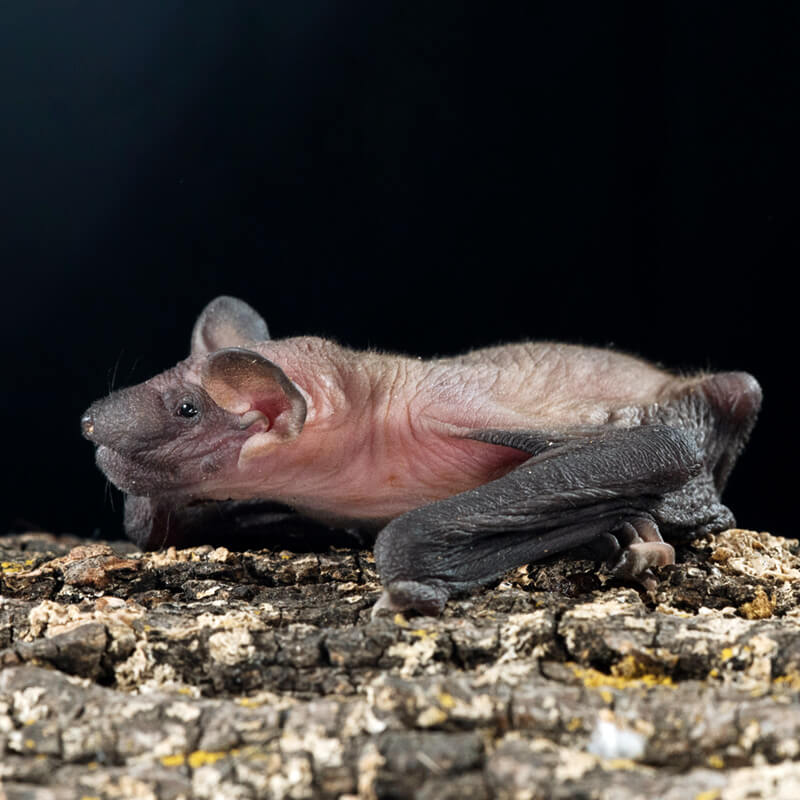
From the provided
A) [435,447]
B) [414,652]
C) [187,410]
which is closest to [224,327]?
[187,410]

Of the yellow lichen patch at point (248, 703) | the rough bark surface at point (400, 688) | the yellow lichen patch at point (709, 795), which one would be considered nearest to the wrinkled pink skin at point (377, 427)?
the rough bark surface at point (400, 688)

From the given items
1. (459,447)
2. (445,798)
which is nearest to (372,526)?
(459,447)

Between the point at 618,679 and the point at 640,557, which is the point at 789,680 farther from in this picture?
the point at 640,557

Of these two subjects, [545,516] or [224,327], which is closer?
[545,516]

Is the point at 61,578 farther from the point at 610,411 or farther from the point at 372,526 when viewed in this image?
the point at 610,411

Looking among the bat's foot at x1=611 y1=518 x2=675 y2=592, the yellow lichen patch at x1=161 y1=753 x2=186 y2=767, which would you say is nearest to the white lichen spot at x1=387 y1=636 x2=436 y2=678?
the yellow lichen patch at x1=161 y1=753 x2=186 y2=767

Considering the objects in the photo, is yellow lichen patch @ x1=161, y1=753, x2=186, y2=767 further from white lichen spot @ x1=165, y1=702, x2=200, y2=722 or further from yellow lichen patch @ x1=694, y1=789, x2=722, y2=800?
yellow lichen patch @ x1=694, y1=789, x2=722, y2=800

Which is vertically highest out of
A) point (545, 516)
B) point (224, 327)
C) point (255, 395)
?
point (224, 327)
